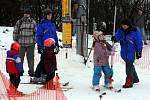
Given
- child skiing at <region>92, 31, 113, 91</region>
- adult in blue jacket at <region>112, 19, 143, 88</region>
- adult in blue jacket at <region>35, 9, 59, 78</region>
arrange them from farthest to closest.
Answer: adult in blue jacket at <region>35, 9, 59, 78</region>, adult in blue jacket at <region>112, 19, 143, 88</region>, child skiing at <region>92, 31, 113, 91</region>

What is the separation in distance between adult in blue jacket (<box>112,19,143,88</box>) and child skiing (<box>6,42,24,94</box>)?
2.27 m

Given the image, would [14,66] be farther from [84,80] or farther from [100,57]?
[84,80]

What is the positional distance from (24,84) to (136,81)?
243 cm

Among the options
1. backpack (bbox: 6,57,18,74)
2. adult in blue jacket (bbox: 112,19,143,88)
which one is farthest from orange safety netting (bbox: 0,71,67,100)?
adult in blue jacket (bbox: 112,19,143,88)

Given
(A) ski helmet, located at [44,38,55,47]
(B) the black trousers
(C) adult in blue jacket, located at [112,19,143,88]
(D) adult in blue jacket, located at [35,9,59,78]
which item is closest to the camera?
(B) the black trousers

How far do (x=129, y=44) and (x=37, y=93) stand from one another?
2275 mm

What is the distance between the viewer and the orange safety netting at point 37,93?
1035cm

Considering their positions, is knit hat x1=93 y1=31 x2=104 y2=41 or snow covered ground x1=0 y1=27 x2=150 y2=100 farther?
knit hat x1=93 y1=31 x2=104 y2=41

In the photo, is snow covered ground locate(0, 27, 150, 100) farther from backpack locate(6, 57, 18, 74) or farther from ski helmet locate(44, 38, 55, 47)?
ski helmet locate(44, 38, 55, 47)

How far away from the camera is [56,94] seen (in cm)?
1052

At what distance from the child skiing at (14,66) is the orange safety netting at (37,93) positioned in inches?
3.6

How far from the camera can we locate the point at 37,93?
10.7 meters

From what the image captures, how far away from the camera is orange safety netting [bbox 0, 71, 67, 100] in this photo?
10.4 m

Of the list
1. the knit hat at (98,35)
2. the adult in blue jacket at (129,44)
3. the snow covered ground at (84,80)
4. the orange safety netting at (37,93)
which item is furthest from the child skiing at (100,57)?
the orange safety netting at (37,93)
